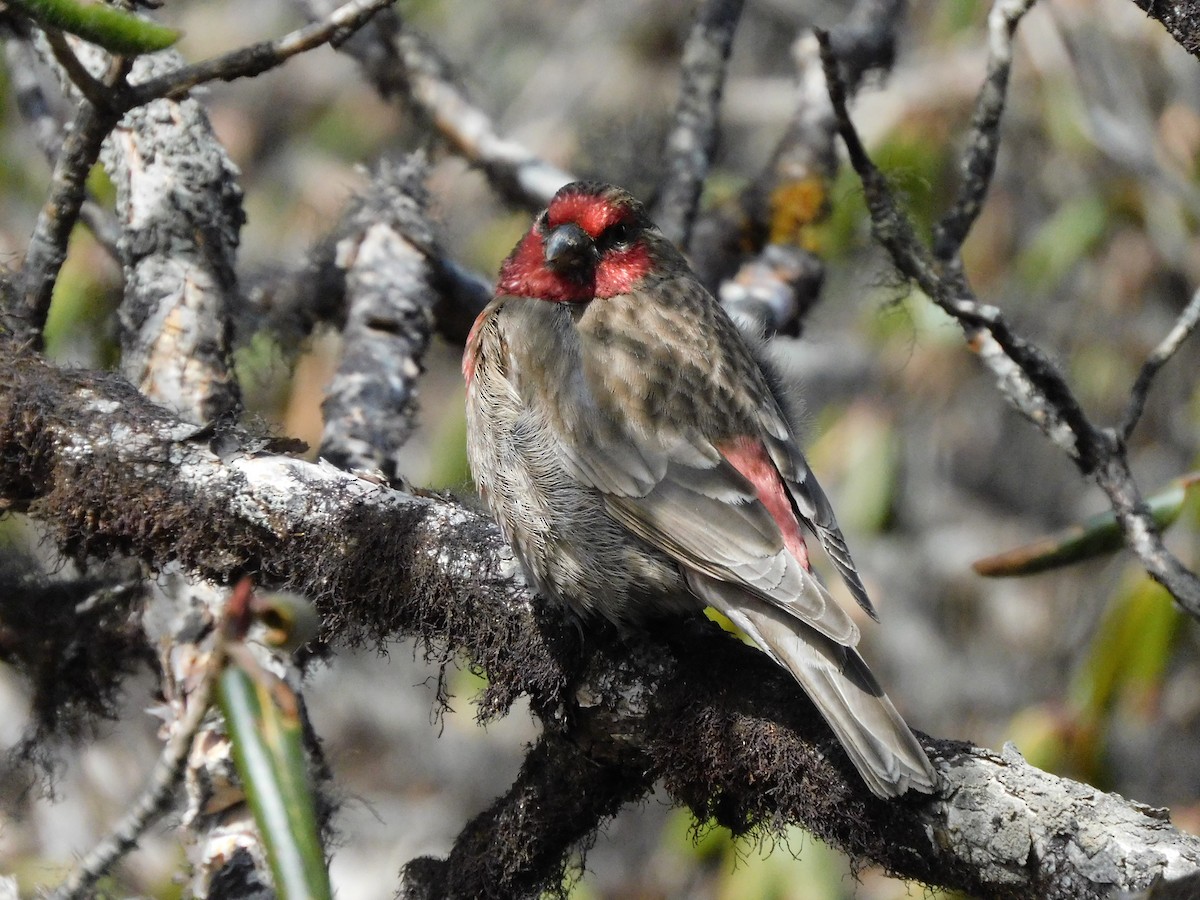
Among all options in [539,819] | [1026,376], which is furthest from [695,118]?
[539,819]

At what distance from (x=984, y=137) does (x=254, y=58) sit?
6.42ft

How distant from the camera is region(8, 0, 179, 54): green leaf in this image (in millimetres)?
2240

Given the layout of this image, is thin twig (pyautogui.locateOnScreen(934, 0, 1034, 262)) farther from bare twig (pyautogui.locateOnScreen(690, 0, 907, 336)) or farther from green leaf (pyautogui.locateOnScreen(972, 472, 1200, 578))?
bare twig (pyautogui.locateOnScreen(690, 0, 907, 336))

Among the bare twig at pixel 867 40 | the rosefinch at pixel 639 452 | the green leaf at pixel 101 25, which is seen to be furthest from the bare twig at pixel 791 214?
the green leaf at pixel 101 25

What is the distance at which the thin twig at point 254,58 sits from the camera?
300 cm

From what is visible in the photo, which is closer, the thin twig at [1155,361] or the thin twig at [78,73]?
the thin twig at [78,73]

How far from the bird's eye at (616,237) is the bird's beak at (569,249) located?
7 cm

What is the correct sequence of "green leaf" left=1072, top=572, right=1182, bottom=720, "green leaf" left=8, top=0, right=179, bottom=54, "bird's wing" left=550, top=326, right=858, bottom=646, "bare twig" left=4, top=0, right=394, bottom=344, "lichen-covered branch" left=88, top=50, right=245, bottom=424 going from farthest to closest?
"green leaf" left=1072, top=572, right=1182, bottom=720
"lichen-covered branch" left=88, top=50, right=245, bottom=424
"bare twig" left=4, top=0, right=394, bottom=344
"bird's wing" left=550, top=326, right=858, bottom=646
"green leaf" left=8, top=0, right=179, bottom=54

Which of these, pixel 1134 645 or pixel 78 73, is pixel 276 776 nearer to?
pixel 78 73

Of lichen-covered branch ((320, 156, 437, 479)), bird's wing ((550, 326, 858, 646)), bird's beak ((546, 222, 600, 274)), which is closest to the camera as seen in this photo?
bird's wing ((550, 326, 858, 646))

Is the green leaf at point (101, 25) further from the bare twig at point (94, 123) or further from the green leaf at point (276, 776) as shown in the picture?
the green leaf at point (276, 776)

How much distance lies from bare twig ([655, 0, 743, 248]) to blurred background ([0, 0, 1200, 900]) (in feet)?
1.13

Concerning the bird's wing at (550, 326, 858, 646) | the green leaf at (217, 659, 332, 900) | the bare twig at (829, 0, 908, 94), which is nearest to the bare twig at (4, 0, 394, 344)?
the bird's wing at (550, 326, 858, 646)

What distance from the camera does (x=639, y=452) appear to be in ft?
10.5
